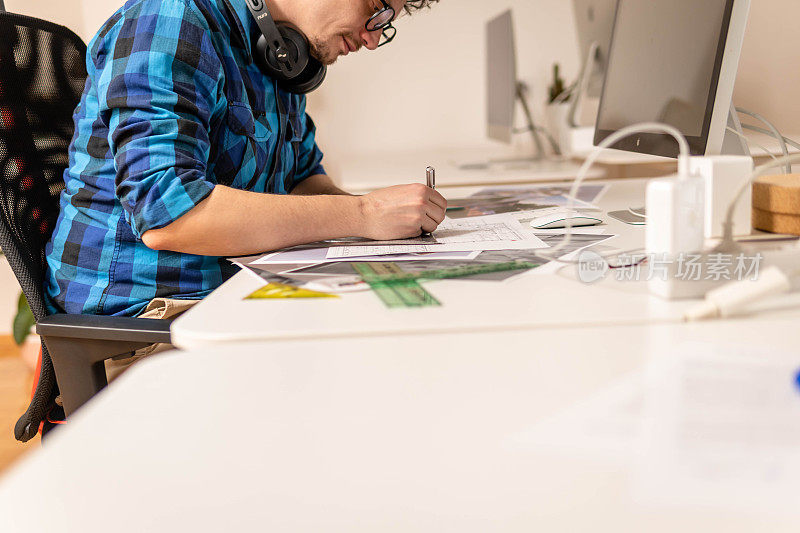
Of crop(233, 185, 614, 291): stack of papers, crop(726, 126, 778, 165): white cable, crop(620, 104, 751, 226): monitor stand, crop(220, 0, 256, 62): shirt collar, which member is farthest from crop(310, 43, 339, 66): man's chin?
crop(726, 126, 778, 165): white cable

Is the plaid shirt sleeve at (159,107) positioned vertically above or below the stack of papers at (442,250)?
→ above

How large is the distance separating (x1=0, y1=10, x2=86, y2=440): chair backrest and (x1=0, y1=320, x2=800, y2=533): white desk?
0.62 m

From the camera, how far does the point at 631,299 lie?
2.22 feet

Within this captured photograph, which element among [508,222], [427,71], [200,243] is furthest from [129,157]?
[427,71]

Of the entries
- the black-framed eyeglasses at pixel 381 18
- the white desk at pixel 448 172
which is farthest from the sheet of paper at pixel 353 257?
the white desk at pixel 448 172

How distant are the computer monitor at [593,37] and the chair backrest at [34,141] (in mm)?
1630

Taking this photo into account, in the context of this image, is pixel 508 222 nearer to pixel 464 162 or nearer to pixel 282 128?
pixel 282 128

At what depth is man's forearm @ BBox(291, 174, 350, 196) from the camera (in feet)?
5.05

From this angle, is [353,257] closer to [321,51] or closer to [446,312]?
[446,312]

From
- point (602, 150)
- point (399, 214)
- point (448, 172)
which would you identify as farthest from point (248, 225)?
point (448, 172)

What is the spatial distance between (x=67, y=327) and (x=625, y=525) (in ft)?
2.52

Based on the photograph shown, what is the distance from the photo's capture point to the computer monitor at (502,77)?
7.73 feet

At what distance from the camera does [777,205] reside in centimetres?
90

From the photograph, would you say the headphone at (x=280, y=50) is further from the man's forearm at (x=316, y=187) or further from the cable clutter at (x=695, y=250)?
the cable clutter at (x=695, y=250)
